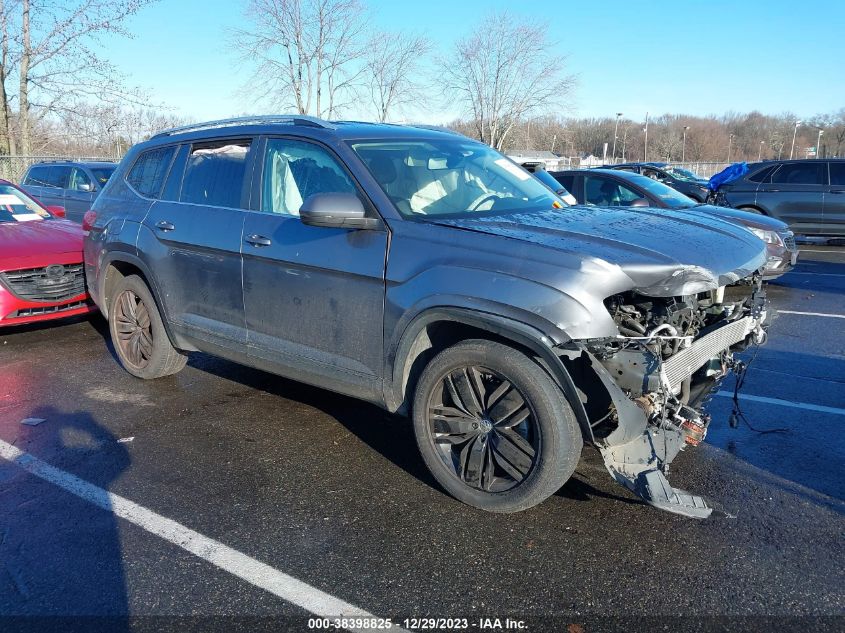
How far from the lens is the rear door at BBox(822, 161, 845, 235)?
13852 mm

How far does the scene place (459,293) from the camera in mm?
3207

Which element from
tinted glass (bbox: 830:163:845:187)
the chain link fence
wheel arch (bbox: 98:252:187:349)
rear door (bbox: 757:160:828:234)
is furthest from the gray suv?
tinted glass (bbox: 830:163:845:187)

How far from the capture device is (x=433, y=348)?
3.61 m

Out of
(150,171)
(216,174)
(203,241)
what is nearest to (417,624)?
(203,241)

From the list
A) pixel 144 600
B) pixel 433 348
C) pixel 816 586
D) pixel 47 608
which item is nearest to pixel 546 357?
pixel 433 348

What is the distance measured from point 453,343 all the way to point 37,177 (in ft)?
46.0

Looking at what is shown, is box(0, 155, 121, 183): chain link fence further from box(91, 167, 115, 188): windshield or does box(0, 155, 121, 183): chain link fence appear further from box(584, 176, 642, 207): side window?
box(584, 176, 642, 207): side window

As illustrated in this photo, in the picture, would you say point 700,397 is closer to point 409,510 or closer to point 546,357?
point 546,357

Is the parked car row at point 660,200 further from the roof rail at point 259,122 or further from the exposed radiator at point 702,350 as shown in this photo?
the roof rail at point 259,122

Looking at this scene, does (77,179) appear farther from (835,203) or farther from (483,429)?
(835,203)

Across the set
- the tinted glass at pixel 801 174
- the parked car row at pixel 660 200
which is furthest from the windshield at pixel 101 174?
the tinted glass at pixel 801 174

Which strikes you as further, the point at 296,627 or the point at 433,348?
the point at 433,348

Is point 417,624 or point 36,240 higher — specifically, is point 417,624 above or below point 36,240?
below

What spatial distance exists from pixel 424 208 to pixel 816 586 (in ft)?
8.18
